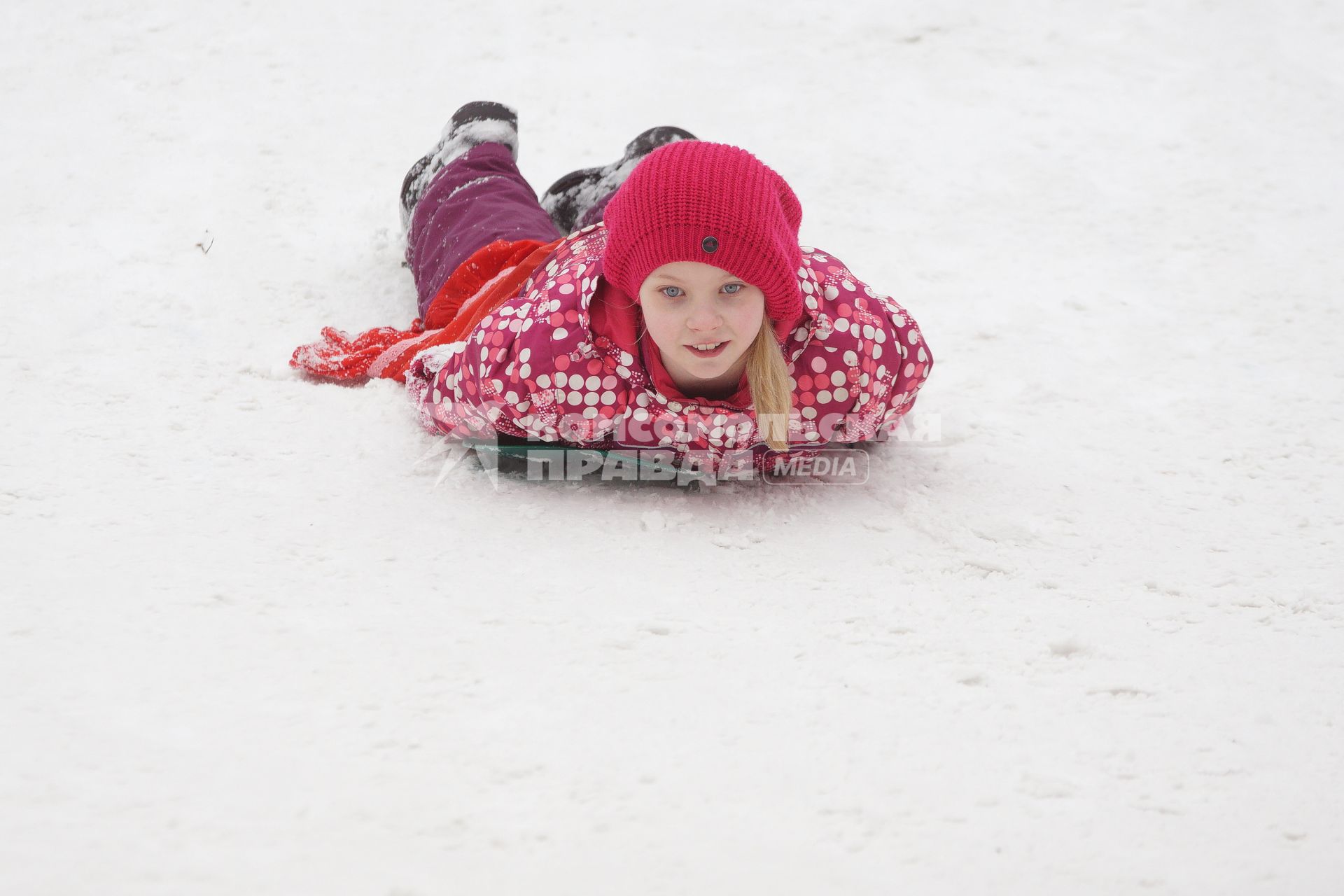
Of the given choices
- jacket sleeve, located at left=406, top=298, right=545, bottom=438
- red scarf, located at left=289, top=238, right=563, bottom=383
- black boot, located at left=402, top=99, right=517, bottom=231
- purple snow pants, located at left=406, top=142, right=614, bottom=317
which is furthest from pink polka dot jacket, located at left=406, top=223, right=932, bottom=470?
black boot, located at left=402, top=99, right=517, bottom=231

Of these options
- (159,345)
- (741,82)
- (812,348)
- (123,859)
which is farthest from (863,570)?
(741,82)

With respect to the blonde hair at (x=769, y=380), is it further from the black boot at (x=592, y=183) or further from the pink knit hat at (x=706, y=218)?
the black boot at (x=592, y=183)

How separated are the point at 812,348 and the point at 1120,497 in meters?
0.56

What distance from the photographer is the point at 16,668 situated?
110 centimetres

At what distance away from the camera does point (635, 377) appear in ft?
5.35

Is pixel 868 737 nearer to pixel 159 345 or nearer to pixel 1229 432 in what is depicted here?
pixel 1229 432

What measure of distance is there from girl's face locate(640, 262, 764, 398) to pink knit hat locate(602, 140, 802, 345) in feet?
0.06

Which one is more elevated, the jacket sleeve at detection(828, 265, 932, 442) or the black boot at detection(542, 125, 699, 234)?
the black boot at detection(542, 125, 699, 234)

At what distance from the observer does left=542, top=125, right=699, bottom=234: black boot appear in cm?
238

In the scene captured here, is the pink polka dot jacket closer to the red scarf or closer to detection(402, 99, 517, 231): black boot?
the red scarf

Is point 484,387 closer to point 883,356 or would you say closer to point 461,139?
point 883,356

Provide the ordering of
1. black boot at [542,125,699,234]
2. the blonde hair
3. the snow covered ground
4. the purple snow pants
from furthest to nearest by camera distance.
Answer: black boot at [542,125,699,234]
the purple snow pants
the blonde hair
the snow covered ground

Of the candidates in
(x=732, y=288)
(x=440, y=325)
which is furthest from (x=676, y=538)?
(x=440, y=325)

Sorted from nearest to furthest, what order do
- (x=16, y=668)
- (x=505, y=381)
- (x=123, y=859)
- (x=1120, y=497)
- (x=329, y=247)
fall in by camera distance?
(x=123, y=859)
(x=16, y=668)
(x=505, y=381)
(x=1120, y=497)
(x=329, y=247)
